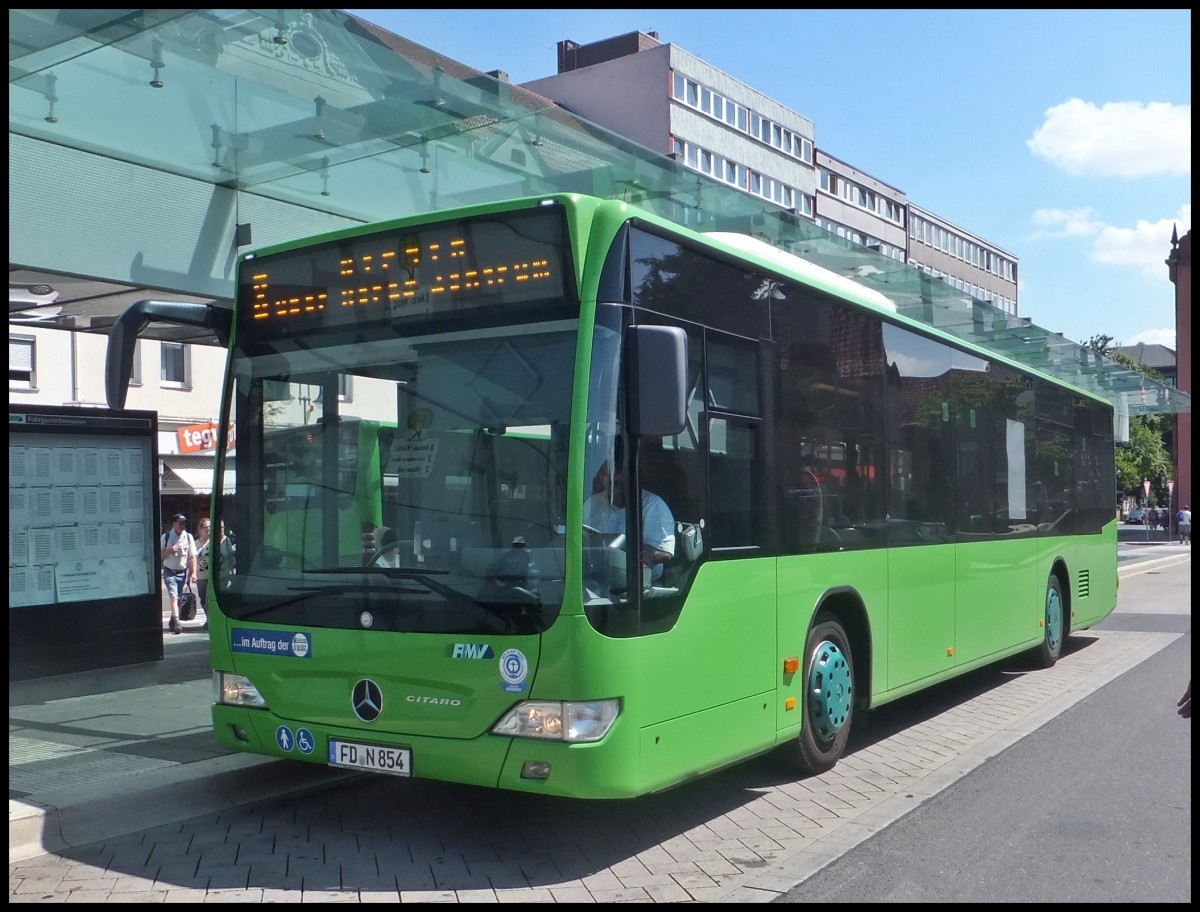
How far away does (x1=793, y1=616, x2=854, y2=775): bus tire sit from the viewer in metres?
7.16

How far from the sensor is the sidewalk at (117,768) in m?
6.16

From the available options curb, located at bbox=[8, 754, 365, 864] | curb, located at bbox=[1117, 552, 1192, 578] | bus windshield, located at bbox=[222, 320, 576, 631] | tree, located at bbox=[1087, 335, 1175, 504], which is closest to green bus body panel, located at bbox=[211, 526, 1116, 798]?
bus windshield, located at bbox=[222, 320, 576, 631]

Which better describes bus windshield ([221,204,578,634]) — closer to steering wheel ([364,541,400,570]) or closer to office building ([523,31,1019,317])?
steering wheel ([364,541,400,570])

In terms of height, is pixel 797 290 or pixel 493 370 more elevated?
pixel 797 290

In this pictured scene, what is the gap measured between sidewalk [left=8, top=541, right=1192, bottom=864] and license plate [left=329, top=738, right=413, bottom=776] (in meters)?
1.37

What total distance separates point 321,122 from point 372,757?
6.31 metres

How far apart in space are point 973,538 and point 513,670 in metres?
5.74

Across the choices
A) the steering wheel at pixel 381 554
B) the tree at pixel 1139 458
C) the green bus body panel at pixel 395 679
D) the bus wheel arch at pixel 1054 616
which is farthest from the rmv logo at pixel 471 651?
the tree at pixel 1139 458

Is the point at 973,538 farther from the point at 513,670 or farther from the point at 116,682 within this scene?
the point at 116,682

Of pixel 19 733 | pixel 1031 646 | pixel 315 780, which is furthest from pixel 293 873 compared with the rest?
pixel 1031 646

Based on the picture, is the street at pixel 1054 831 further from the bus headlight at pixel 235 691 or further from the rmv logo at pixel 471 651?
the bus headlight at pixel 235 691

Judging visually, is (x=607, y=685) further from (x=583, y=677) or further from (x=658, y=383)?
(x=658, y=383)

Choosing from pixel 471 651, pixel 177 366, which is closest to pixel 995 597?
pixel 471 651

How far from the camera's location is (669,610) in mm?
5703
